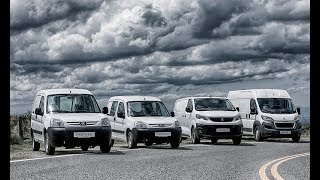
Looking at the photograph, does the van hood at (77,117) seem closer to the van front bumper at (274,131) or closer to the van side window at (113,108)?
the van side window at (113,108)

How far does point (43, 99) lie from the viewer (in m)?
17.0

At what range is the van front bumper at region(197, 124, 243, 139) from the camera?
21578 millimetres

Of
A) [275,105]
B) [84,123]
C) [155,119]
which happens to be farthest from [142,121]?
[275,105]

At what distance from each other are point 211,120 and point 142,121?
3961 millimetres

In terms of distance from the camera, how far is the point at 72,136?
15602 millimetres

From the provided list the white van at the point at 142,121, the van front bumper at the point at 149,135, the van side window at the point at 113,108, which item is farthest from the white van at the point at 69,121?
the van side window at the point at 113,108

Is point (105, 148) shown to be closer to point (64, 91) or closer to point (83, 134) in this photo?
point (83, 134)

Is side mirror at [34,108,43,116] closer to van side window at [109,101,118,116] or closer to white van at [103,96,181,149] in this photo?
white van at [103,96,181,149]

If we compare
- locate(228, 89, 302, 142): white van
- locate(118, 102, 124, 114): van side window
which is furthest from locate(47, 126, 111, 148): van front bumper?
locate(228, 89, 302, 142): white van

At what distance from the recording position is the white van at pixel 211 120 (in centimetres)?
2162
